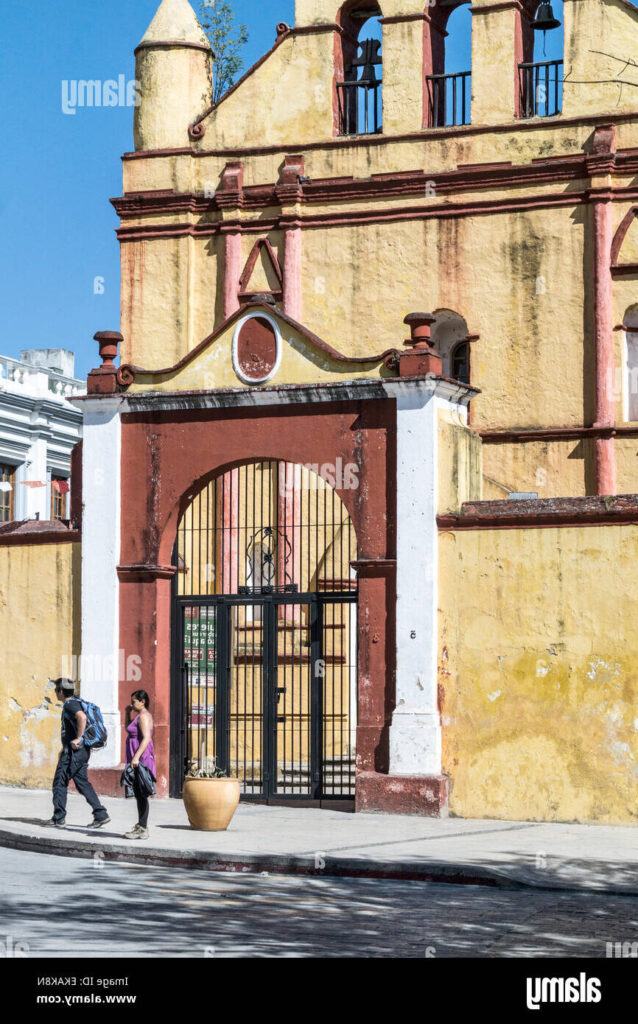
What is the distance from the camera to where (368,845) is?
15719 mm

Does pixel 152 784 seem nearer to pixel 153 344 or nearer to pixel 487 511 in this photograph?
pixel 487 511

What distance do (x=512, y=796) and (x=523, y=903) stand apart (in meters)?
5.25

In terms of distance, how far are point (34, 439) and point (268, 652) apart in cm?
2036

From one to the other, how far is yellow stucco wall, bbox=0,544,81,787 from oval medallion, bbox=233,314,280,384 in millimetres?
3106

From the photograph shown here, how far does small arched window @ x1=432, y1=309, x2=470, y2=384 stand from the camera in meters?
25.0

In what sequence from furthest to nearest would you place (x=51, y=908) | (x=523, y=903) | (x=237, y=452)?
(x=237, y=452), (x=523, y=903), (x=51, y=908)

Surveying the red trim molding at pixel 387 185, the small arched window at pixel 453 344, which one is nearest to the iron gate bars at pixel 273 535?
the small arched window at pixel 453 344

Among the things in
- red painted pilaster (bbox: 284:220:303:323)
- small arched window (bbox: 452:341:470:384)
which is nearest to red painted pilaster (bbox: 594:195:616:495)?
small arched window (bbox: 452:341:470:384)

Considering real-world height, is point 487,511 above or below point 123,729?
above

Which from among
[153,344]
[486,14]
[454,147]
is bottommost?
[153,344]

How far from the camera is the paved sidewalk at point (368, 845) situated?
14133 millimetres

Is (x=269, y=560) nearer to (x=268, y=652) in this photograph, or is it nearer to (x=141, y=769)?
(x=268, y=652)

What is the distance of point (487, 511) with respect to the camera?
1855 centimetres
